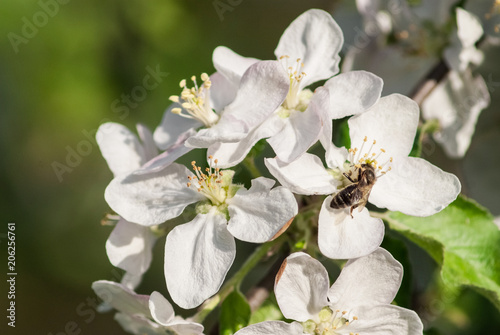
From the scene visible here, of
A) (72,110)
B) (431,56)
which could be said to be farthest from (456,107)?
(72,110)

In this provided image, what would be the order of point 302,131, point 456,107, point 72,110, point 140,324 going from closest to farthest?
point 302,131 < point 140,324 < point 456,107 < point 72,110

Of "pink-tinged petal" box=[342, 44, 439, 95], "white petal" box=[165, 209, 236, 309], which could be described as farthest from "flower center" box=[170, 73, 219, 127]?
"pink-tinged petal" box=[342, 44, 439, 95]

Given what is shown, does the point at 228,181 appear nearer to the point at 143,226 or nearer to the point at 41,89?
the point at 143,226

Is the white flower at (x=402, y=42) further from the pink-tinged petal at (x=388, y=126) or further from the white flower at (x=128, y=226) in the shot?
the white flower at (x=128, y=226)

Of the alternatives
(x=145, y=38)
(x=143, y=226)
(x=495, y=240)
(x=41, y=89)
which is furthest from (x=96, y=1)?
(x=495, y=240)

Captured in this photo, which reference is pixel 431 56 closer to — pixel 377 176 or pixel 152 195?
pixel 377 176

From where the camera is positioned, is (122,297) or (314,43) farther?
(314,43)

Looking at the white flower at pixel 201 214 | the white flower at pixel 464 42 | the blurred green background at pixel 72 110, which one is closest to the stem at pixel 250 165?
the white flower at pixel 201 214

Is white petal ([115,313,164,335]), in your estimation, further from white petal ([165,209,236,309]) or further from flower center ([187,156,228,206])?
flower center ([187,156,228,206])
